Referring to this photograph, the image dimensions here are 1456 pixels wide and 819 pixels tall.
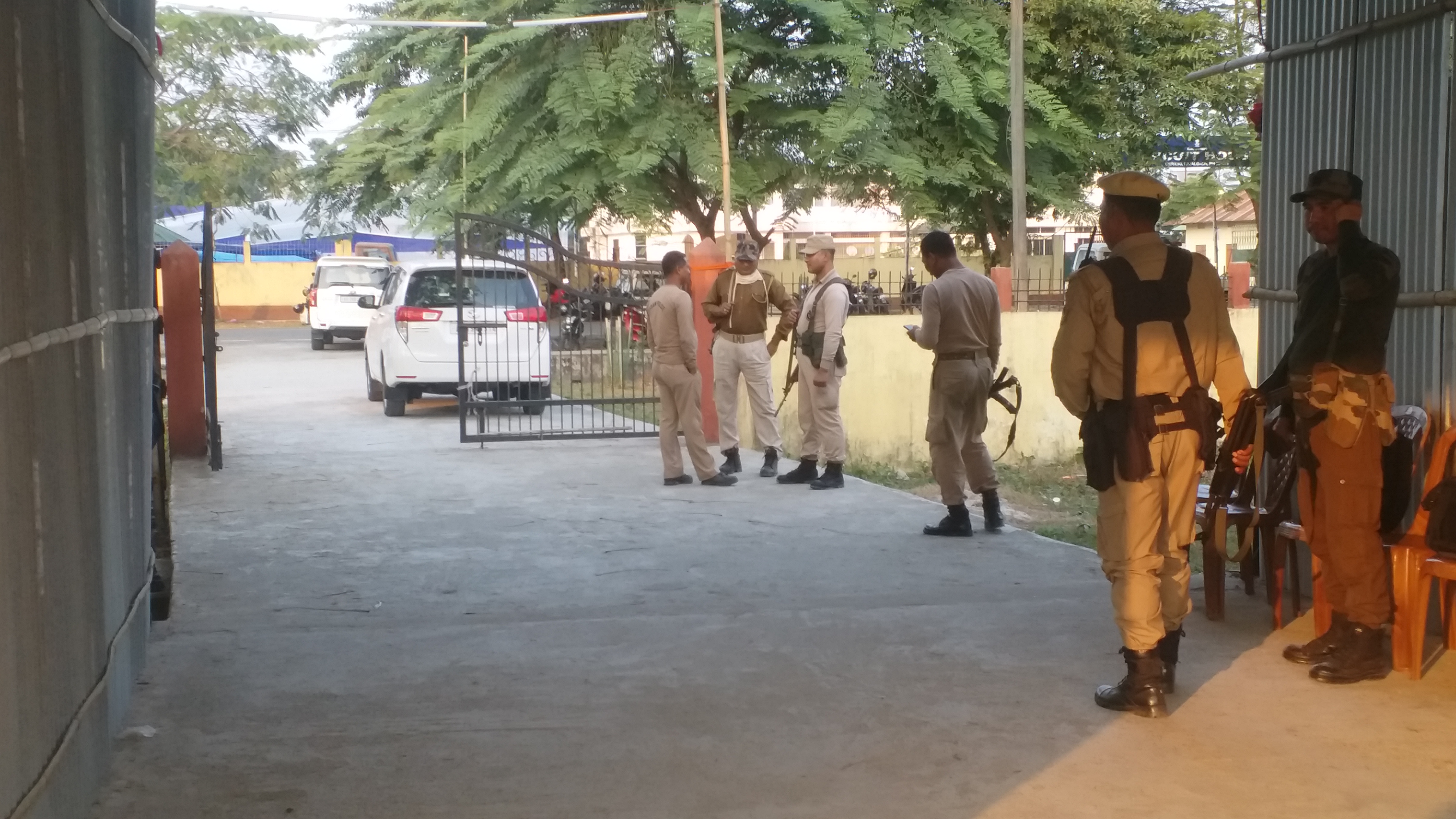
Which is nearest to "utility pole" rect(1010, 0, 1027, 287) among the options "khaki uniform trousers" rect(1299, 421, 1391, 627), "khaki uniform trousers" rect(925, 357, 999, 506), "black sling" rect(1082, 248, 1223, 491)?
"khaki uniform trousers" rect(925, 357, 999, 506)

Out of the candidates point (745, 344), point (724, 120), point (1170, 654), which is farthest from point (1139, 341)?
point (724, 120)

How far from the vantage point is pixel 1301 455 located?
18.3 feet

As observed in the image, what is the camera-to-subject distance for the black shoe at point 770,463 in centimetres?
1098

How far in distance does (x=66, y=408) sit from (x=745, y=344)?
725 cm

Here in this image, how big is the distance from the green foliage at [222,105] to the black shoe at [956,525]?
17795 mm

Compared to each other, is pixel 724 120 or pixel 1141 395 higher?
pixel 724 120

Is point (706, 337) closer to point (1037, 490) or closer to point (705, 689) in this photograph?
point (1037, 490)

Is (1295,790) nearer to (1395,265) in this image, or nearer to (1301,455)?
(1301,455)

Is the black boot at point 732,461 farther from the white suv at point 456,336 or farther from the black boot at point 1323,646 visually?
the black boot at point 1323,646

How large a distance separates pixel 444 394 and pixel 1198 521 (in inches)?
448

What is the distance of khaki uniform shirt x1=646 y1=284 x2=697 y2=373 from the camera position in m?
10.4

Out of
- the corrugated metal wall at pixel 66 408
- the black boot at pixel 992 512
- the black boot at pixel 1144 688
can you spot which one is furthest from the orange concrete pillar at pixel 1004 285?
the corrugated metal wall at pixel 66 408

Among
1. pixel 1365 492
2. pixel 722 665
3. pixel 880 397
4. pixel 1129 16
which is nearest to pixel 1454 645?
pixel 1365 492

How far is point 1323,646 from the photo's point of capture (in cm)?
553
